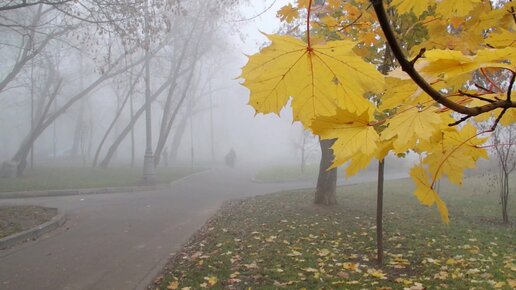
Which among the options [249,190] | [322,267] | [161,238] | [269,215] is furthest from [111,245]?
[249,190]

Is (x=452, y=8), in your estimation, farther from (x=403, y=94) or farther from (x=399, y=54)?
(x=399, y=54)

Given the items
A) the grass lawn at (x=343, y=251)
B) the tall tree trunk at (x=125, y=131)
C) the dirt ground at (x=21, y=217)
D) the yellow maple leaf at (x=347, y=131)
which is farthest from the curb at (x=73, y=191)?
the yellow maple leaf at (x=347, y=131)

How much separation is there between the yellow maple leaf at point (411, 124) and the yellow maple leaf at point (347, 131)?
0.14 ft

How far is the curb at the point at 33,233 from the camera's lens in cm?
788

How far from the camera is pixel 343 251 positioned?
6398 mm

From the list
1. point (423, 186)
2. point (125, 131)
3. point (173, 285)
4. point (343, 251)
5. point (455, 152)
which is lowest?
point (173, 285)

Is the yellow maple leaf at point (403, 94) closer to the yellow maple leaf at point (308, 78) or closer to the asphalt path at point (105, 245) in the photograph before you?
the yellow maple leaf at point (308, 78)

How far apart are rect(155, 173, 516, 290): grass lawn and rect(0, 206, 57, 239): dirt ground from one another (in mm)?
4135

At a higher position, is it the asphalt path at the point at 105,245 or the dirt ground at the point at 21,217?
the dirt ground at the point at 21,217

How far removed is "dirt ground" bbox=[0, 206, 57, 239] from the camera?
8.75m

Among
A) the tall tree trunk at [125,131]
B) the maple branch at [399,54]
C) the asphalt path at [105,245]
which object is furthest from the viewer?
the tall tree trunk at [125,131]

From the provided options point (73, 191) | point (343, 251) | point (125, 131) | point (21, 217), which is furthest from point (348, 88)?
point (125, 131)

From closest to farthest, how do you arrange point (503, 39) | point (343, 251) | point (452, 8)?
point (503, 39)
point (452, 8)
point (343, 251)

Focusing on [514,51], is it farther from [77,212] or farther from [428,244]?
[77,212]
